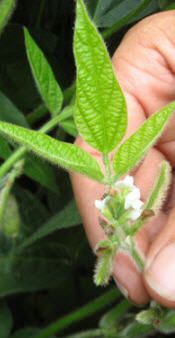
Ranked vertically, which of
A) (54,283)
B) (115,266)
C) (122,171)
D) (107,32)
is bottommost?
(54,283)

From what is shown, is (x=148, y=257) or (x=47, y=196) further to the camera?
(x=47, y=196)

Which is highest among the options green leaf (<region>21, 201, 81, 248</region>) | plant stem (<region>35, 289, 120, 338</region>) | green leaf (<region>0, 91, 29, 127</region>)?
green leaf (<region>0, 91, 29, 127</region>)

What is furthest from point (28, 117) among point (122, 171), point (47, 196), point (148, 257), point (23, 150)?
point (122, 171)

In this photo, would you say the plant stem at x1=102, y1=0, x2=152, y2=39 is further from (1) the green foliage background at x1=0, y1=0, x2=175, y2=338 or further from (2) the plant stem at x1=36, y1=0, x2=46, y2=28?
(2) the plant stem at x1=36, y1=0, x2=46, y2=28

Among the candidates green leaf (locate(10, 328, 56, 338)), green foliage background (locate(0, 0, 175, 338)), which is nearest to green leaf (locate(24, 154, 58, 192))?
green foliage background (locate(0, 0, 175, 338))

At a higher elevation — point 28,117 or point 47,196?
point 28,117

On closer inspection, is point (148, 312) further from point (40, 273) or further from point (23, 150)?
point (40, 273)
